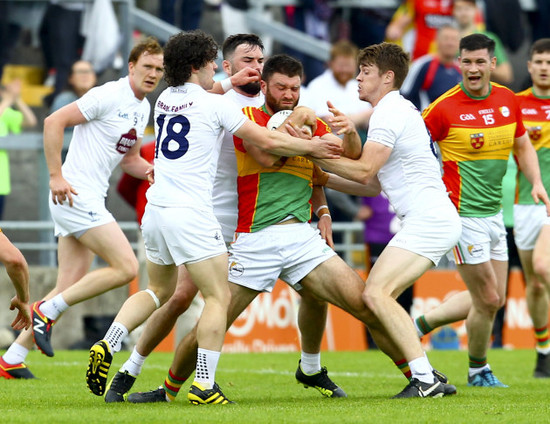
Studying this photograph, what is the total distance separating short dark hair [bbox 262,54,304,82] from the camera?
7.61 metres

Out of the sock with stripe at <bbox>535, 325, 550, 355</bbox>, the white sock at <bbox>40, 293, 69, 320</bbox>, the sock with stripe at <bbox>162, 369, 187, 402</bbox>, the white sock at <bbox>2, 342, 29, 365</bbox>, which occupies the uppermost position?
the white sock at <bbox>40, 293, 69, 320</bbox>

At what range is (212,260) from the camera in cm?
727

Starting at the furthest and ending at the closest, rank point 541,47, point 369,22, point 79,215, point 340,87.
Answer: point 369,22 < point 340,87 < point 541,47 < point 79,215

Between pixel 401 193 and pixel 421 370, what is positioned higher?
pixel 401 193

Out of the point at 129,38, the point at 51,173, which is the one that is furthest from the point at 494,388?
the point at 129,38

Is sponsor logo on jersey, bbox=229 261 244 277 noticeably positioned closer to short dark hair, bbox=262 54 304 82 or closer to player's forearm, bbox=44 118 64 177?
short dark hair, bbox=262 54 304 82

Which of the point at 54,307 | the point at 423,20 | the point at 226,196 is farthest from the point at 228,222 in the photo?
the point at 423,20

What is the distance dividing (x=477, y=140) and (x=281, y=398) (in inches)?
108

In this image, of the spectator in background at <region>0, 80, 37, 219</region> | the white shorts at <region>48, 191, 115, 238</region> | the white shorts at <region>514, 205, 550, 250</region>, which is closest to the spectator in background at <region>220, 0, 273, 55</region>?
the spectator in background at <region>0, 80, 37, 219</region>

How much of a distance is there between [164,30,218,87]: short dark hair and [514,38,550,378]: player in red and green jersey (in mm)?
4108

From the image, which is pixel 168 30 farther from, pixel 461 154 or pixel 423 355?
pixel 423 355

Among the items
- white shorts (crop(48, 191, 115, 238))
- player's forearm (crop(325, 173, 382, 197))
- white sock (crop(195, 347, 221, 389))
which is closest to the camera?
white sock (crop(195, 347, 221, 389))

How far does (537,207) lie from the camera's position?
34.8 feet

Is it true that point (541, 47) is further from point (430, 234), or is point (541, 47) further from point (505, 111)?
point (430, 234)
